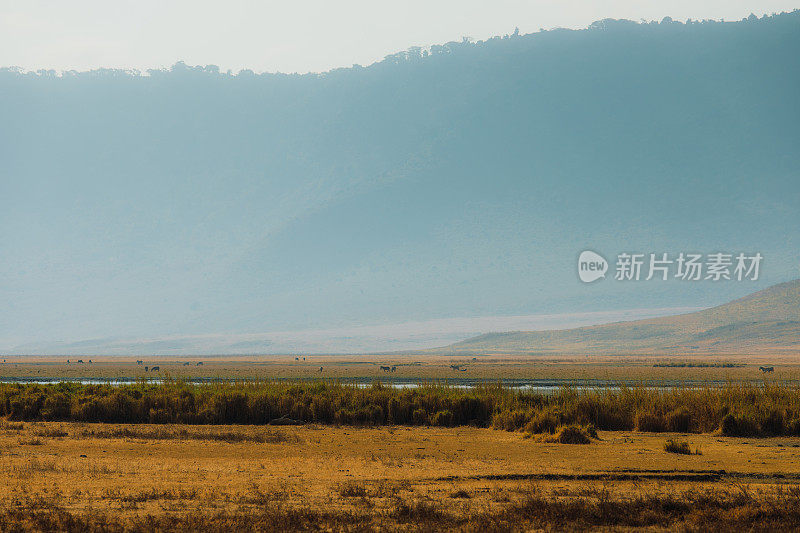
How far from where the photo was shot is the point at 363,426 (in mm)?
26703

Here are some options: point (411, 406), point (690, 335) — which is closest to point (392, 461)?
point (411, 406)

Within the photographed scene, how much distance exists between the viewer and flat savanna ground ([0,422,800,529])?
13.9 m

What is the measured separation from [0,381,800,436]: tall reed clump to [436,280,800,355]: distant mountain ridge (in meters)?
92.3

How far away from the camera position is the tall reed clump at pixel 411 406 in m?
25.4

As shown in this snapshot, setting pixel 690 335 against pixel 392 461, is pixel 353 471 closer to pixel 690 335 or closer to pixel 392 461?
pixel 392 461

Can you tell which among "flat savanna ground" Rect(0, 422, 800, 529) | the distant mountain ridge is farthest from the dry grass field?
the distant mountain ridge

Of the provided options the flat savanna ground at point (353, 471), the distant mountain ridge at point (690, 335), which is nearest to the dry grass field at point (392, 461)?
the flat savanna ground at point (353, 471)

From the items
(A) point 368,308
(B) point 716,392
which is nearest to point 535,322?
(A) point 368,308

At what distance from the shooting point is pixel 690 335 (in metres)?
132

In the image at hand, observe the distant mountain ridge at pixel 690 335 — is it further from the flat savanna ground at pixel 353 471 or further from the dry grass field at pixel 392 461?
the flat savanna ground at pixel 353 471

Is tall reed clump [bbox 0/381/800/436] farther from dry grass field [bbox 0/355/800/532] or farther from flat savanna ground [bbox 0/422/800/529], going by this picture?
flat savanna ground [bbox 0/422/800/529]

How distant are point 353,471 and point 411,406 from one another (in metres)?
10.6

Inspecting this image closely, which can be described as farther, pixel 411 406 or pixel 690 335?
pixel 690 335

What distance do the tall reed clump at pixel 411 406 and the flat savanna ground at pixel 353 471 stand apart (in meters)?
1.24
